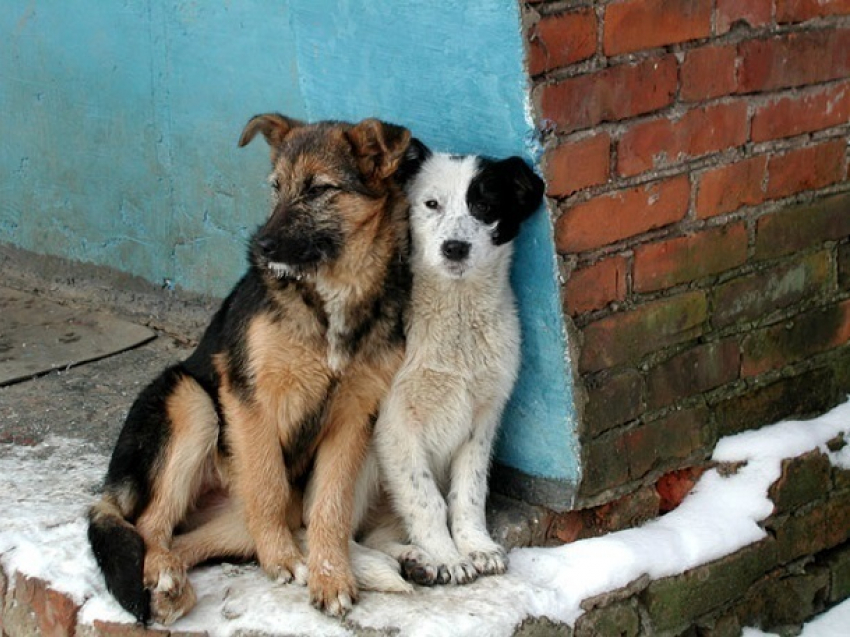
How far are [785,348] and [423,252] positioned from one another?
137cm

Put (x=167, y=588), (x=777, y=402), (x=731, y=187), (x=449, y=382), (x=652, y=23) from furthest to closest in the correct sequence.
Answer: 1. (x=777, y=402)
2. (x=731, y=187)
3. (x=449, y=382)
4. (x=652, y=23)
5. (x=167, y=588)

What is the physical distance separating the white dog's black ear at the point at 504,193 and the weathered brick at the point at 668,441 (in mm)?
773

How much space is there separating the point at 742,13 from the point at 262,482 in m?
1.89

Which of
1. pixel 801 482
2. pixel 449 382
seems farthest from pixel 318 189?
pixel 801 482

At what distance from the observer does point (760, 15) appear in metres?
3.86

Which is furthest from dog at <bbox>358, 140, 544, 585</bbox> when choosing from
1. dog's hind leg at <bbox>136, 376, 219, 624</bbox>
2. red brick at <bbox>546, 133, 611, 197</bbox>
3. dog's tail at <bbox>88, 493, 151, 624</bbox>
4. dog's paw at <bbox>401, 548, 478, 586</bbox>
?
dog's tail at <bbox>88, 493, 151, 624</bbox>

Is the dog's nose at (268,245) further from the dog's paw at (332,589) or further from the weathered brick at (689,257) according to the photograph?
the weathered brick at (689,257)

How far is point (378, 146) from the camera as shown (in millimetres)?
3551

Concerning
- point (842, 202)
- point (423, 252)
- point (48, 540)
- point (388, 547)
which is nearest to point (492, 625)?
point (388, 547)

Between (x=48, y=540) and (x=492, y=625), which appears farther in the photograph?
(x=48, y=540)

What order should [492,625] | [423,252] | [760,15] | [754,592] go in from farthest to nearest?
[754,592] → [760,15] → [423,252] → [492,625]

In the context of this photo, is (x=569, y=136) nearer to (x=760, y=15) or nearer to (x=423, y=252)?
(x=423, y=252)

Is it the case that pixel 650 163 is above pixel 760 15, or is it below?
below

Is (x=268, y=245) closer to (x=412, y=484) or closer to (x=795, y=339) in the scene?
(x=412, y=484)
